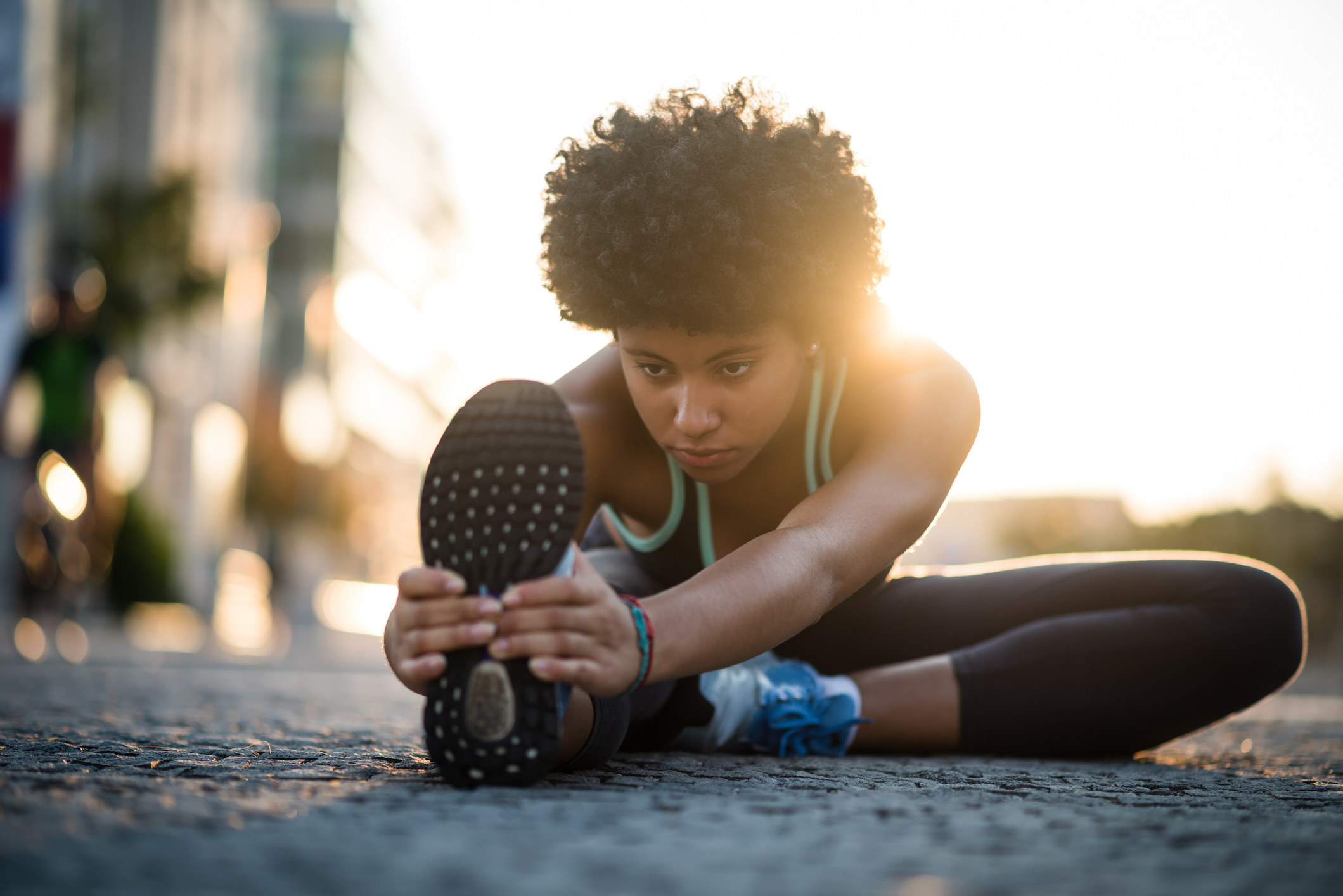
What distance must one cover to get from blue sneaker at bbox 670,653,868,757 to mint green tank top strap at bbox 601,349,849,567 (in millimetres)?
237

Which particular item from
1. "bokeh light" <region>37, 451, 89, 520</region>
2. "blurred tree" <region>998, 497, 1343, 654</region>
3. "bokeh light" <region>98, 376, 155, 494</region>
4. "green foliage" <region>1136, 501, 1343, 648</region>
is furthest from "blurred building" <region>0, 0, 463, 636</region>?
"green foliage" <region>1136, 501, 1343, 648</region>

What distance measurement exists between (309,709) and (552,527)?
5.64ft

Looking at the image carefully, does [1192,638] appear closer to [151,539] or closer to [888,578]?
[888,578]

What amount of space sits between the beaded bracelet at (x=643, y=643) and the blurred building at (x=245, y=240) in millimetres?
6103

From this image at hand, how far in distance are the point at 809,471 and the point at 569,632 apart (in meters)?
0.81

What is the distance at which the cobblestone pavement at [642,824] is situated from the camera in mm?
890

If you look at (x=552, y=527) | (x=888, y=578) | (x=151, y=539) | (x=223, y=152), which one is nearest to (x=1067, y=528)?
(x=151, y=539)

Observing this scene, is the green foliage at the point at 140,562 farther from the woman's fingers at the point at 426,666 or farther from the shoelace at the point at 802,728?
the woman's fingers at the point at 426,666

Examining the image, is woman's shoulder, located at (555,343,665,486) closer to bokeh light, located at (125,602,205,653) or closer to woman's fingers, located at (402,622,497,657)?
woman's fingers, located at (402,622,497,657)

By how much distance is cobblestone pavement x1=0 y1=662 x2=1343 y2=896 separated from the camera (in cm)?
89

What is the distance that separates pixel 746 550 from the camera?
1.49 m

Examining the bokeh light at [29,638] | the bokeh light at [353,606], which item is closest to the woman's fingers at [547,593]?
the bokeh light at [29,638]

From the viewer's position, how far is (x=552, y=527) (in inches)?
51.1

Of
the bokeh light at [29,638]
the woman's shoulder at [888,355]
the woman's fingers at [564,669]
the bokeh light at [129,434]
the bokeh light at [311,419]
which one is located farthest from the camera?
the bokeh light at [311,419]
